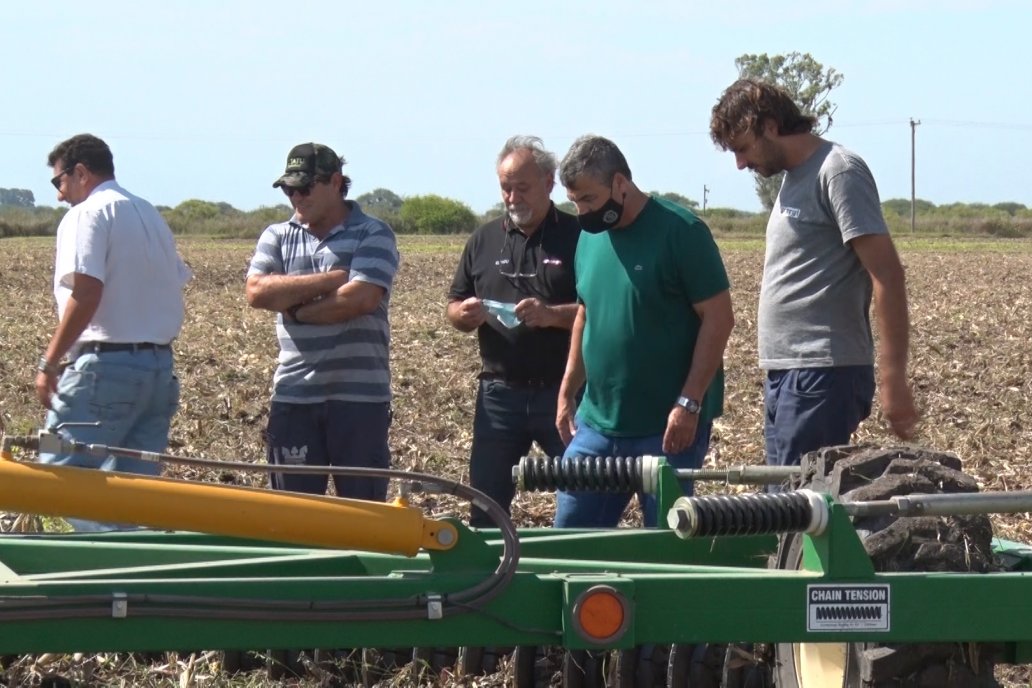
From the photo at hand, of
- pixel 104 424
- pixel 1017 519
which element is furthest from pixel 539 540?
pixel 1017 519

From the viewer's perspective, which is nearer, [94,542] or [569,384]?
[94,542]

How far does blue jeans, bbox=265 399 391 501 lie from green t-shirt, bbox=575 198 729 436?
119 centimetres

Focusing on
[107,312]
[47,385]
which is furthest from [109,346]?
[47,385]

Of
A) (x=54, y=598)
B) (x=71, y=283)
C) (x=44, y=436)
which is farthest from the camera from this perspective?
(x=71, y=283)

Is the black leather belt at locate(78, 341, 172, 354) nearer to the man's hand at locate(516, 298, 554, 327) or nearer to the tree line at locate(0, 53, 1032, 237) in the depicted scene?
the man's hand at locate(516, 298, 554, 327)

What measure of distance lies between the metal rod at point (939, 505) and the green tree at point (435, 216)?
6748 cm

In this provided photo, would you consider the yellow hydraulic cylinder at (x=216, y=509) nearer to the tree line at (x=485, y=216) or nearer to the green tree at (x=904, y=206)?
the tree line at (x=485, y=216)

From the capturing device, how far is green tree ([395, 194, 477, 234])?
7362 cm

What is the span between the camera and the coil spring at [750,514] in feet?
11.4

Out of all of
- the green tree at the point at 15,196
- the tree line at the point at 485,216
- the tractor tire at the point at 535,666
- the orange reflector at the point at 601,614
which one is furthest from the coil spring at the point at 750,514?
the green tree at the point at 15,196

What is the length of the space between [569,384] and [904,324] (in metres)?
1.58

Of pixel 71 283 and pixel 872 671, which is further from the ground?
pixel 71 283

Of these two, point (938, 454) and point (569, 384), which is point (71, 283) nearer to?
point (569, 384)

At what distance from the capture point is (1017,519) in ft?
23.4
